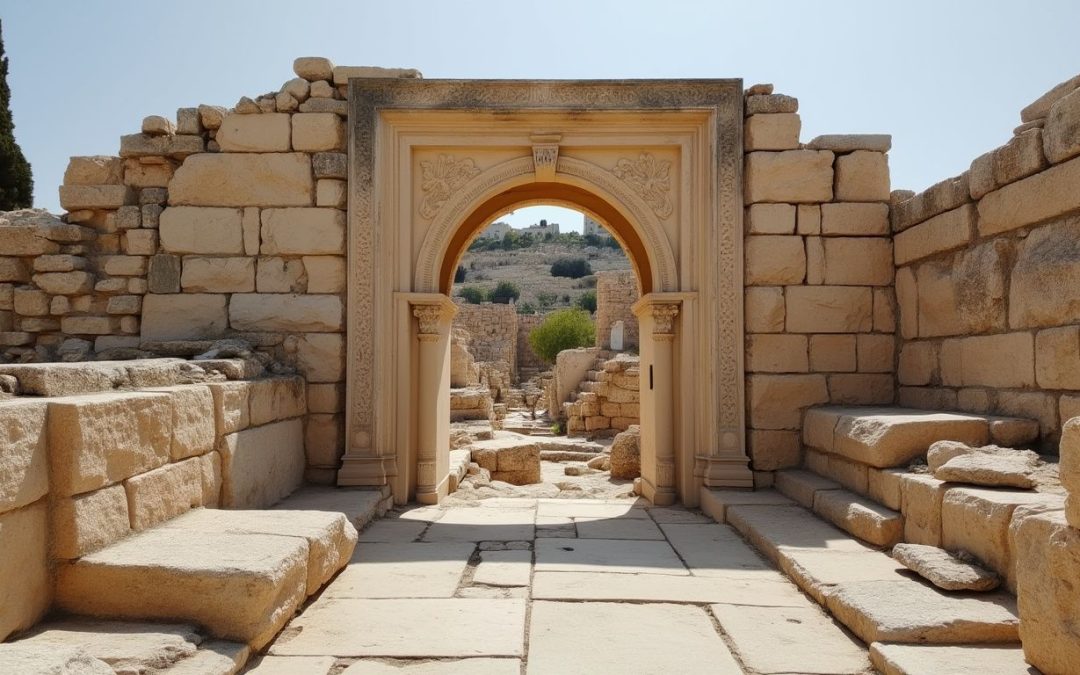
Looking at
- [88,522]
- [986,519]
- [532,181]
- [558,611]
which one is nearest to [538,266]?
[532,181]

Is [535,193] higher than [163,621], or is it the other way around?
[535,193]

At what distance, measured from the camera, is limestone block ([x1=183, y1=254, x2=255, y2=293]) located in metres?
6.70

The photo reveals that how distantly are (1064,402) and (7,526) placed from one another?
5.51 meters

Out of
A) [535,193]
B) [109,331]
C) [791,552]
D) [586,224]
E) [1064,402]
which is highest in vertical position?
[586,224]

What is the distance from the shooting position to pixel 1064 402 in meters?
4.38

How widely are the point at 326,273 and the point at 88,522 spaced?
385 centimetres

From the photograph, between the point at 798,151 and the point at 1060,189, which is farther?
the point at 798,151

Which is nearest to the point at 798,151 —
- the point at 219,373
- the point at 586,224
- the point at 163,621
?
the point at 219,373

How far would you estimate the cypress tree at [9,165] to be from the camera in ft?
48.3

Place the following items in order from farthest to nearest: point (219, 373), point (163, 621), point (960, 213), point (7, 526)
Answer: point (960, 213)
point (219, 373)
point (163, 621)
point (7, 526)

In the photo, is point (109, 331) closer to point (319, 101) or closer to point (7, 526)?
point (319, 101)

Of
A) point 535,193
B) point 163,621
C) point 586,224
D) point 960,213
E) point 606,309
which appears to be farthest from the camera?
point 586,224

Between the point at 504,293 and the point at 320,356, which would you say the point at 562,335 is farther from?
the point at 504,293

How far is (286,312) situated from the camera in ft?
21.8
